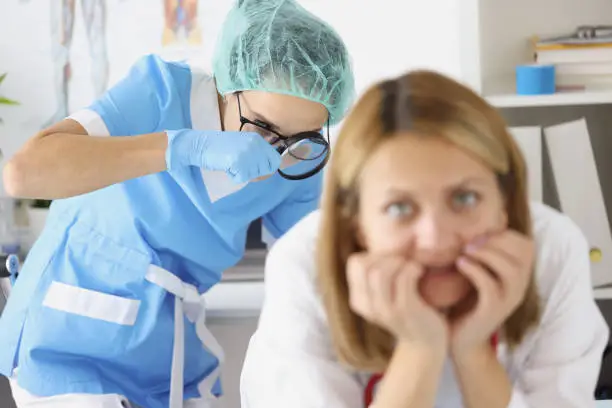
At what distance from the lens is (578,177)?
1608 millimetres

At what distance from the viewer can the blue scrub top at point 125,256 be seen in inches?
57.2

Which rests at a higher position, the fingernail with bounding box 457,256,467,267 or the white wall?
the white wall

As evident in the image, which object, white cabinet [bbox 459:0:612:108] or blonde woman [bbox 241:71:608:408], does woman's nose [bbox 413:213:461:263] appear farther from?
white cabinet [bbox 459:0:612:108]

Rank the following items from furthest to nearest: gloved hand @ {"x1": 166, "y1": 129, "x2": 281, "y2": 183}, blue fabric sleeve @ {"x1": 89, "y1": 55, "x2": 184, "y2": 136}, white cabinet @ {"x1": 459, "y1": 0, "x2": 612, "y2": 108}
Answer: white cabinet @ {"x1": 459, "y1": 0, "x2": 612, "y2": 108} < blue fabric sleeve @ {"x1": 89, "y1": 55, "x2": 184, "y2": 136} < gloved hand @ {"x1": 166, "y1": 129, "x2": 281, "y2": 183}

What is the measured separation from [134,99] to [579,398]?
98 centimetres

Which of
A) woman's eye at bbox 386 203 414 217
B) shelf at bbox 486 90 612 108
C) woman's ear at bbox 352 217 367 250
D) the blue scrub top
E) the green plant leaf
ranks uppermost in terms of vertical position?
the green plant leaf

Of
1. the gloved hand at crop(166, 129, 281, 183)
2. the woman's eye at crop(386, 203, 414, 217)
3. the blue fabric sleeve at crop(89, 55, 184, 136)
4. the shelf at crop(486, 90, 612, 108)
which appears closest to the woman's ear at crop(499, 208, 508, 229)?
the woman's eye at crop(386, 203, 414, 217)

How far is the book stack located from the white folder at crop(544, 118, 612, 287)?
0.35 feet

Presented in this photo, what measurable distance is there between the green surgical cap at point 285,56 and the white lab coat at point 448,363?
16.2 inches

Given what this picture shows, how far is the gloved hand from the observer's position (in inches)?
49.3

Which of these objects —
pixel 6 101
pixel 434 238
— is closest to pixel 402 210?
pixel 434 238

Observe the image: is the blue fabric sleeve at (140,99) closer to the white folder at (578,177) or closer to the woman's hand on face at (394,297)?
the woman's hand on face at (394,297)

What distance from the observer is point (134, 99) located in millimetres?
1426

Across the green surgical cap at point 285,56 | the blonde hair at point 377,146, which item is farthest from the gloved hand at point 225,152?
the blonde hair at point 377,146
